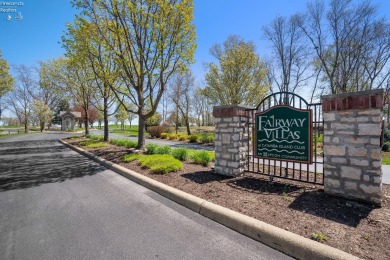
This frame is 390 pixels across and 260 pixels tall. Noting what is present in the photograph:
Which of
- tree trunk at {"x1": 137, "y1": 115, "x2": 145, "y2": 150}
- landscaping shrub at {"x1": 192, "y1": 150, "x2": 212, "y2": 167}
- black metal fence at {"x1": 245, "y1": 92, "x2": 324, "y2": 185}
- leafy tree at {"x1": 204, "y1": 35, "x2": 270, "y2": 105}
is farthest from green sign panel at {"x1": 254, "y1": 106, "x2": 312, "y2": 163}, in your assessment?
leafy tree at {"x1": 204, "y1": 35, "x2": 270, "y2": 105}

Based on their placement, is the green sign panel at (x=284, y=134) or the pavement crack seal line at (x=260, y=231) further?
the green sign panel at (x=284, y=134)

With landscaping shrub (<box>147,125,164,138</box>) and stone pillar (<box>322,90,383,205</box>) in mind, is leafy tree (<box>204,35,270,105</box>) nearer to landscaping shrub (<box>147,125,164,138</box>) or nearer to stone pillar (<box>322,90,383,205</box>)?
landscaping shrub (<box>147,125,164,138</box>)

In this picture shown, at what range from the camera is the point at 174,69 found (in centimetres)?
1058

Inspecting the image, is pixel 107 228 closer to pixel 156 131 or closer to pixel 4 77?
pixel 156 131

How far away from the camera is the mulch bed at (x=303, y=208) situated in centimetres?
268

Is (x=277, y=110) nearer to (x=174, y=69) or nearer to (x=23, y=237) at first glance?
(x=23, y=237)

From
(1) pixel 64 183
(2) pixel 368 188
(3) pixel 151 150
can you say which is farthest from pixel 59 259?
(3) pixel 151 150

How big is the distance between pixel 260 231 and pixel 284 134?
108 inches

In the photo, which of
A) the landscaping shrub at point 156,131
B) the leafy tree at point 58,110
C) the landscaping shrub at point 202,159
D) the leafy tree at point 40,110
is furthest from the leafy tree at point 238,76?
the leafy tree at point 58,110

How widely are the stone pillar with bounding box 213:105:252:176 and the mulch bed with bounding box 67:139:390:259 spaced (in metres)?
0.33

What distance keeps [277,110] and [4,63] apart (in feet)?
117

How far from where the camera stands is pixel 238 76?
69.2 ft

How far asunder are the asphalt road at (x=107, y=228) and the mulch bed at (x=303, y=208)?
0.62 metres

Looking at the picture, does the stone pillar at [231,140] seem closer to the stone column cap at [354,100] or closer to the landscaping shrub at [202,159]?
the landscaping shrub at [202,159]
